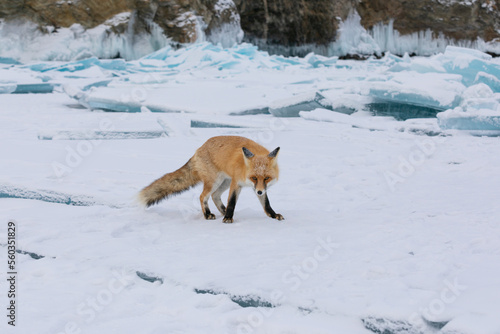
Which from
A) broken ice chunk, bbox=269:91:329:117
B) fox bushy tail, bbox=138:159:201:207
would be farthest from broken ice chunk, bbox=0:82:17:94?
fox bushy tail, bbox=138:159:201:207

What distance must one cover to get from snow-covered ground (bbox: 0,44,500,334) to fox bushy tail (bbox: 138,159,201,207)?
10cm

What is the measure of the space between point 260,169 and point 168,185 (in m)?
0.78

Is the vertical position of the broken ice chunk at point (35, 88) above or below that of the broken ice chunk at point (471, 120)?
below

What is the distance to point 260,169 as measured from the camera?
3.12 m

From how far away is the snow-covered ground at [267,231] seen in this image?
2.03m

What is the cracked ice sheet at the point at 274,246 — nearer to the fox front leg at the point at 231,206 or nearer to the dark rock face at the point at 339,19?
the fox front leg at the point at 231,206

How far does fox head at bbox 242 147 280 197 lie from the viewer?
10.2ft

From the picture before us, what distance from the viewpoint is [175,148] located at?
5.36 m

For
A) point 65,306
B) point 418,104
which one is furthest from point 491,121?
point 65,306

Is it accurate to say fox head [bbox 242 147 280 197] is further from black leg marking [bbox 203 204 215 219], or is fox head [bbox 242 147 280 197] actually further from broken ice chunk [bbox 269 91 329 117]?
broken ice chunk [bbox 269 91 329 117]

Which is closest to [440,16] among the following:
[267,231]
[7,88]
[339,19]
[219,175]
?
[339,19]

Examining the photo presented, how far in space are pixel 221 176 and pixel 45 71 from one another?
12.0m

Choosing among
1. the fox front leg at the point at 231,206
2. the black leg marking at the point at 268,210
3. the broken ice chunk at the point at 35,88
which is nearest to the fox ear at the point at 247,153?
the fox front leg at the point at 231,206

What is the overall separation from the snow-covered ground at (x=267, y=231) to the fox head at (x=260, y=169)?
288 mm
